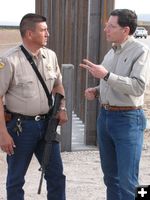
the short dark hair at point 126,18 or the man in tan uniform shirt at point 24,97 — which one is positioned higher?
the short dark hair at point 126,18

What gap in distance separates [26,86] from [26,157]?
0.57 m

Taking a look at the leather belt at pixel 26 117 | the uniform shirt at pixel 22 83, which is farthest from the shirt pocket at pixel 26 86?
the leather belt at pixel 26 117

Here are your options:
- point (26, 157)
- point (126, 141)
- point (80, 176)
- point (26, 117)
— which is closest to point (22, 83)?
point (26, 117)

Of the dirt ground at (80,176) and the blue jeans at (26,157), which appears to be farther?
the dirt ground at (80,176)

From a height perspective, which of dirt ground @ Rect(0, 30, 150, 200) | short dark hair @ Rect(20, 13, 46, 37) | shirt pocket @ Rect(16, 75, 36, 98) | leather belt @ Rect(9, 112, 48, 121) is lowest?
dirt ground @ Rect(0, 30, 150, 200)

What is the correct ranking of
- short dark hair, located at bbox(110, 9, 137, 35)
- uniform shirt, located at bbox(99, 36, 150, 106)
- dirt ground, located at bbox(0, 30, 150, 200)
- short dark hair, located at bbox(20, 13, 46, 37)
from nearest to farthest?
uniform shirt, located at bbox(99, 36, 150, 106) < short dark hair, located at bbox(110, 9, 137, 35) < short dark hair, located at bbox(20, 13, 46, 37) < dirt ground, located at bbox(0, 30, 150, 200)

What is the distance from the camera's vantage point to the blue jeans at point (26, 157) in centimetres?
368

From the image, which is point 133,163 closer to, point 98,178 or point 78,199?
point 78,199

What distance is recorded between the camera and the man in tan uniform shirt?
3.58m

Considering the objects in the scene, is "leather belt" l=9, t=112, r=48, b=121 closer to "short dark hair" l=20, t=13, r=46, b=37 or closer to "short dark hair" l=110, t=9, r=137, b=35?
"short dark hair" l=20, t=13, r=46, b=37

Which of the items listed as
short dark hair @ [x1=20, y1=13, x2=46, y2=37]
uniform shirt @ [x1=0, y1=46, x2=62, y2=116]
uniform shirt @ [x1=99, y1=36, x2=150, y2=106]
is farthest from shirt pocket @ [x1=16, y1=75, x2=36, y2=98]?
uniform shirt @ [x1=99, y1=36, x2=150, y2=106]

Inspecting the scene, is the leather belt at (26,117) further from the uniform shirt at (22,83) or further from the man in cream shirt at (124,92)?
the man in cream shirt at (124,92)

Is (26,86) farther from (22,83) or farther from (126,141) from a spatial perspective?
(126,141)

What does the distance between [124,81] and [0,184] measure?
90.0 inches
